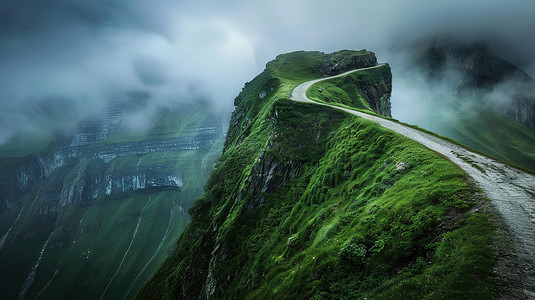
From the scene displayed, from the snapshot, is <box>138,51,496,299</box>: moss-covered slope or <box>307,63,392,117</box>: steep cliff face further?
<box>307,63,392,117</box>: steep cliff face

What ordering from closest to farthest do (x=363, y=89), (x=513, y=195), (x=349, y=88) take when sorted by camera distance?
(x=513, y=195)
(x=349, y=88)
(x=363, y=89)

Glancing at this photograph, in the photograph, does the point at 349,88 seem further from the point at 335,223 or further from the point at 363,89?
the point at 335,223

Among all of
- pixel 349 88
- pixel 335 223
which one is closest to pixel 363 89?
pixel 349 88

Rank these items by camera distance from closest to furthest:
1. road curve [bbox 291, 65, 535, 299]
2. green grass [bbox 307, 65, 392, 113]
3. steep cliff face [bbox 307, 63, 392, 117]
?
1. road curve [bbox 291, 65, 535, 299]
2. green grass [bbox 307, 65, 392, 113]
3. steep cliff face [bbox 307, 63, 392, 117]

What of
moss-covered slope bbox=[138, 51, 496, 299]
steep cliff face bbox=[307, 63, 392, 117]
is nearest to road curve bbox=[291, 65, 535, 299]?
moss-covered slope bbox=[138, 51, 496, 299]

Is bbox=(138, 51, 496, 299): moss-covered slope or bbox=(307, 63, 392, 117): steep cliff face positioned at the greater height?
bbox=(307, 63, 392, 117): steep cliff face

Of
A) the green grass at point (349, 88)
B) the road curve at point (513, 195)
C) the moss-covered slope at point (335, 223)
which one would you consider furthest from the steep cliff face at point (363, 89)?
the road curve at point (513, 195)

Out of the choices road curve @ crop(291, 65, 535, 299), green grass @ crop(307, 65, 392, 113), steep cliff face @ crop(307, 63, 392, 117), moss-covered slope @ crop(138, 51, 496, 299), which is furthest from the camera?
steep cliff face @ crop(307, 63, 392, 117)

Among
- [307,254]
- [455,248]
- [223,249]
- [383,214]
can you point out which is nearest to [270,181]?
[223,249]

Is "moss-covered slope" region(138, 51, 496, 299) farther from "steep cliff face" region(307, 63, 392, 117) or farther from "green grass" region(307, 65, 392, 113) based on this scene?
"steep cliff face" region(307, 63, 392, 117)
